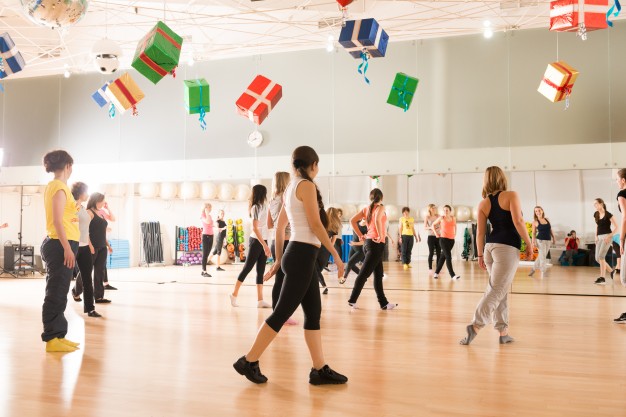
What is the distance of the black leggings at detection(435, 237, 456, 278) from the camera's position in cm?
1083

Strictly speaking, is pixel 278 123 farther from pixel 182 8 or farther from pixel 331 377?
pixel 331 377

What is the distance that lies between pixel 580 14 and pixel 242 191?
7.63 meters

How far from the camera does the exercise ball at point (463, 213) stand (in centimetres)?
1160

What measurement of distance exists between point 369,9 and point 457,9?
1395 mm

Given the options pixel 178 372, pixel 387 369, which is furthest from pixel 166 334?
pixel 387 369

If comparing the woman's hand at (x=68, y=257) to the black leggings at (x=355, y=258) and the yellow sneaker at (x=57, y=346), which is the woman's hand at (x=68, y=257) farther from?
the black leggings at (x=355, y=258)

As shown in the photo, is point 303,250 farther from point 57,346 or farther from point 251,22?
point 251,22

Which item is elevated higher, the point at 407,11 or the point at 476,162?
the point at 407,11

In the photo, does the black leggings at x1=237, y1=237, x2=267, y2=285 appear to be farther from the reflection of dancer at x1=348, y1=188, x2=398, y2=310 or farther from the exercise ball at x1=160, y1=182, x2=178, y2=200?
the exercise ball at x1=160, y1=182, x2=178, y2=200

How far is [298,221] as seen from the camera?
12.2 feet

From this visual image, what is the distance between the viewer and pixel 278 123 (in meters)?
11.4

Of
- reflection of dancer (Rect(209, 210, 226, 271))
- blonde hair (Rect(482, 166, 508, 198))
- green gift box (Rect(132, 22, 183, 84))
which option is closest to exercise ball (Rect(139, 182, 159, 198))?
reflection of dancer (Rect(209, 210, 226, 271))

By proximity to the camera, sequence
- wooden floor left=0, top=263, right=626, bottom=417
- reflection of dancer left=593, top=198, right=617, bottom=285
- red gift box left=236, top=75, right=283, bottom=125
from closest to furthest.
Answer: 1. wooden floor left=0, top=263, right=626, bottom=417
2. red gift box left=236, top=75, right=283, bottom=125
3. reflection of dancer left=593, top=198, right=617, bottom=285

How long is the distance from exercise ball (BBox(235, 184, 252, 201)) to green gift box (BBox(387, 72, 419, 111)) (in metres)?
4.03
